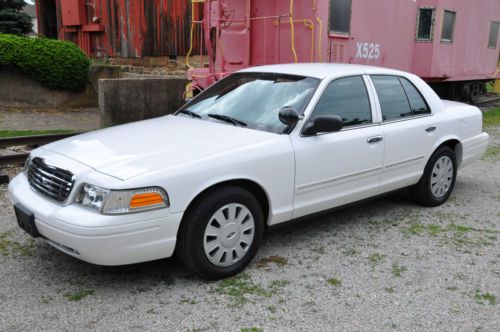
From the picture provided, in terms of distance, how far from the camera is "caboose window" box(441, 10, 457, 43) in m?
10.9

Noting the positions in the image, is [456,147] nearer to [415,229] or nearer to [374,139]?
[415,229]

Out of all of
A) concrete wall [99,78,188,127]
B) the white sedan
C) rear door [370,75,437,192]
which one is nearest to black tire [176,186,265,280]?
the white sedan

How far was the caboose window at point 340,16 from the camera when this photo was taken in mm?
8383

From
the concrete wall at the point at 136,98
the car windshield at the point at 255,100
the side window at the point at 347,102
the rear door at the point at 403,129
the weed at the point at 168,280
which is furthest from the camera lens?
the concrete wall at the point at 136,98

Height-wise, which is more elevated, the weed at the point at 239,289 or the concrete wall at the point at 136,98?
the concrete wall at the point at 136,98

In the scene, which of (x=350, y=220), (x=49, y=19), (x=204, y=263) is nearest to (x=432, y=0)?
(x=350, y=220)

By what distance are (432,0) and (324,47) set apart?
146 inches

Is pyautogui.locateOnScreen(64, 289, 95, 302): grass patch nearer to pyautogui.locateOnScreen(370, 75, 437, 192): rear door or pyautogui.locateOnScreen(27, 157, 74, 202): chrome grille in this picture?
pyautogui.locateOnScreen(27, 157, 74, 202): chrome grille

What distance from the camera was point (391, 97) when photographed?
5.05m

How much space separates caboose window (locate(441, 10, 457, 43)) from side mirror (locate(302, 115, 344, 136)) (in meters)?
8.06

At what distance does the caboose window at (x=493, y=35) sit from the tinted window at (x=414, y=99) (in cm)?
923

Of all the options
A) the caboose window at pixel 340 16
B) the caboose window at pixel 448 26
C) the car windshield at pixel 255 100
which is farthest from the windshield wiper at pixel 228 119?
the caboose window at pixel 448 26

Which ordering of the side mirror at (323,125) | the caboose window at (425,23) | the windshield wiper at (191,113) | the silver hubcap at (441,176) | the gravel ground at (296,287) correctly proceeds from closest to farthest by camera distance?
1. the gravel ground at (296,287)
2. the side mirror at (323,125)
3. the windshield wiper at (191,113)
4. the silver hubcap at (441,176)
5. the caboose window at (425,23)

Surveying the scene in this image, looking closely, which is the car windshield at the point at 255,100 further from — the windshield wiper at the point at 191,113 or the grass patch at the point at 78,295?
the grass patch at the point at 78,295
